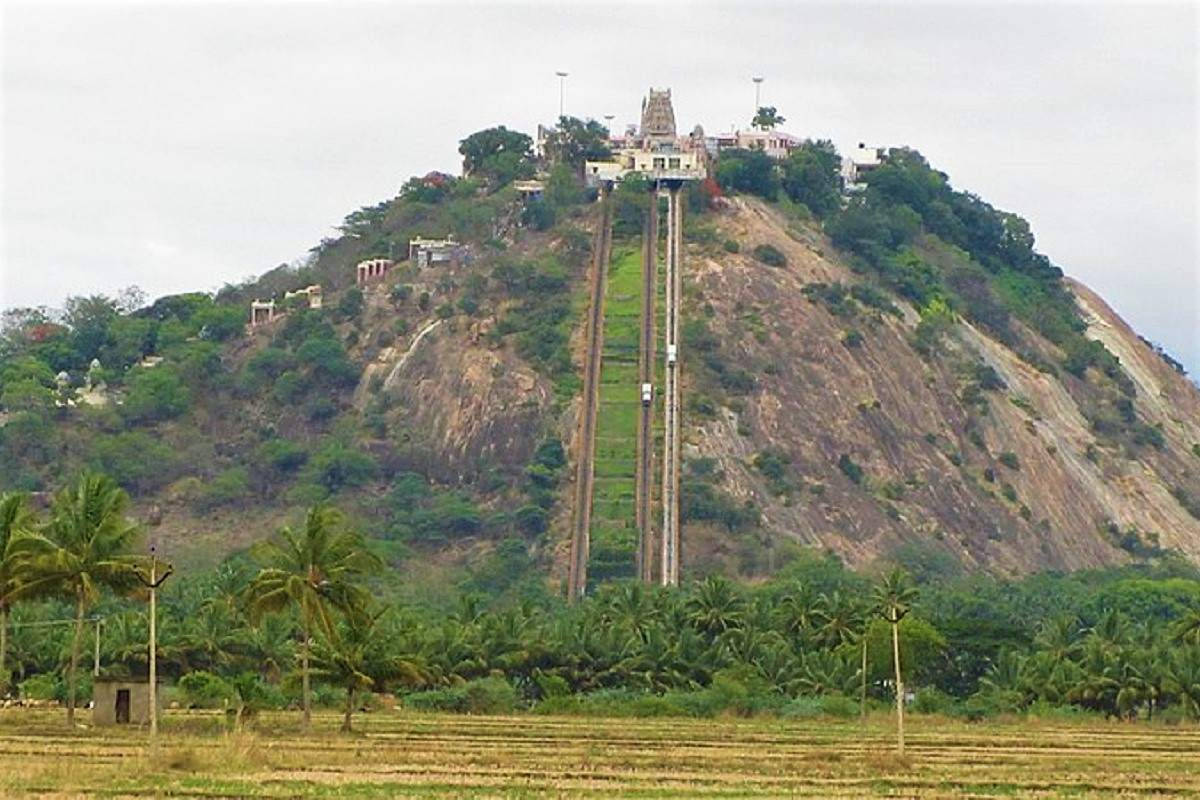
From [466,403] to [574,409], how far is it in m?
6.71

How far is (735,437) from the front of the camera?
515ft

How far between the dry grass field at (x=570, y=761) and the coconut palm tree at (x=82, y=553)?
375 cm

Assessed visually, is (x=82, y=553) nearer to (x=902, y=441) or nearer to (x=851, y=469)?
(x=851, y=469)

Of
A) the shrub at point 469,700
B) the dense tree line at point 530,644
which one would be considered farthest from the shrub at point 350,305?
the shrub at point 469,700

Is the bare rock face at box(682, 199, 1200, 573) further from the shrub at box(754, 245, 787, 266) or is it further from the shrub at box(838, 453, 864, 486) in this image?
the shrub at box(754, 245, 787, 266)

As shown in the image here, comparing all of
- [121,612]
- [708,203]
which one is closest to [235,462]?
[708,203]

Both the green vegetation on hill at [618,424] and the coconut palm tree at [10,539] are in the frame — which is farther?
the green vegetation on hill at [618,424]

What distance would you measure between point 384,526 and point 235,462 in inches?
544

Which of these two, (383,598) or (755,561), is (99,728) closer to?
(383,598)

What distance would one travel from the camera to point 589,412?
156 metres

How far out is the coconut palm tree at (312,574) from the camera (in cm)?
7781

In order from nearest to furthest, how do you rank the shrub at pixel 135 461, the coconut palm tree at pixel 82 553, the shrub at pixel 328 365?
the coconut palm tree at pixel 82 553
the shrub at pixel 135 461
the shrub at pixel 328 365

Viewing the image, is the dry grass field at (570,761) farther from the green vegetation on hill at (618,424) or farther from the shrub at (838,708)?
the green vegetation on hill at (618,424)

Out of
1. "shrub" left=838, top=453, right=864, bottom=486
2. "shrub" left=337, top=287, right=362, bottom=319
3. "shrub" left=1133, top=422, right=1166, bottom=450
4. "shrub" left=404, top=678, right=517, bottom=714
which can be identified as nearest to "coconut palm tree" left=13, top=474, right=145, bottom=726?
"shrub" left=404, top=678, right=517, bottom=714
